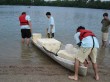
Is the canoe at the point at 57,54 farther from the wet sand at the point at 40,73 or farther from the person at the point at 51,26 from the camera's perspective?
the person at the point at 51,26

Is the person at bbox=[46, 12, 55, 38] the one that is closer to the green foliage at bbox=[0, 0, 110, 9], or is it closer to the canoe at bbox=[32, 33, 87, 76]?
the canoe at bbox=[32, 33, 87, 76]

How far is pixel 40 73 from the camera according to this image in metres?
9.07

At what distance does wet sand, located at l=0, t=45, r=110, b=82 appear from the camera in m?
8.52

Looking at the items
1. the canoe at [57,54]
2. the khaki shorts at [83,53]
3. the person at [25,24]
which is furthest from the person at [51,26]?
the khaki shorts at [83,53]

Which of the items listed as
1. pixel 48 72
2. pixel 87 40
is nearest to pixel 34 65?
pixel 48 72

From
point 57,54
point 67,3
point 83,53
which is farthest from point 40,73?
point 67,3

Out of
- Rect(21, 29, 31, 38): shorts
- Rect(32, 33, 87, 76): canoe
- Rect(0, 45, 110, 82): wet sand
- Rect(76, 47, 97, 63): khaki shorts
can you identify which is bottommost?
Rect(0, 45, 110, 82): wet sand

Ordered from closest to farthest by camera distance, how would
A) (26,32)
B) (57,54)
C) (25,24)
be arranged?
(57,54) < (25,24) < (26,32)

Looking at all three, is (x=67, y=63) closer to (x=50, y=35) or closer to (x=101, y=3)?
(x=50, y=35)

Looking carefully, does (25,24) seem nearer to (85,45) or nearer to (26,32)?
(26,32)

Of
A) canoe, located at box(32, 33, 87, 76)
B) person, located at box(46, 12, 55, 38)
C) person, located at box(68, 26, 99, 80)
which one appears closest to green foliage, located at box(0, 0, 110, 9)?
person, located at box(46, 12, 55, 38)

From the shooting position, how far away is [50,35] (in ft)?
43.5

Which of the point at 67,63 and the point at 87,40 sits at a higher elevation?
the point at 87,40

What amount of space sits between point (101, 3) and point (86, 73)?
118m
